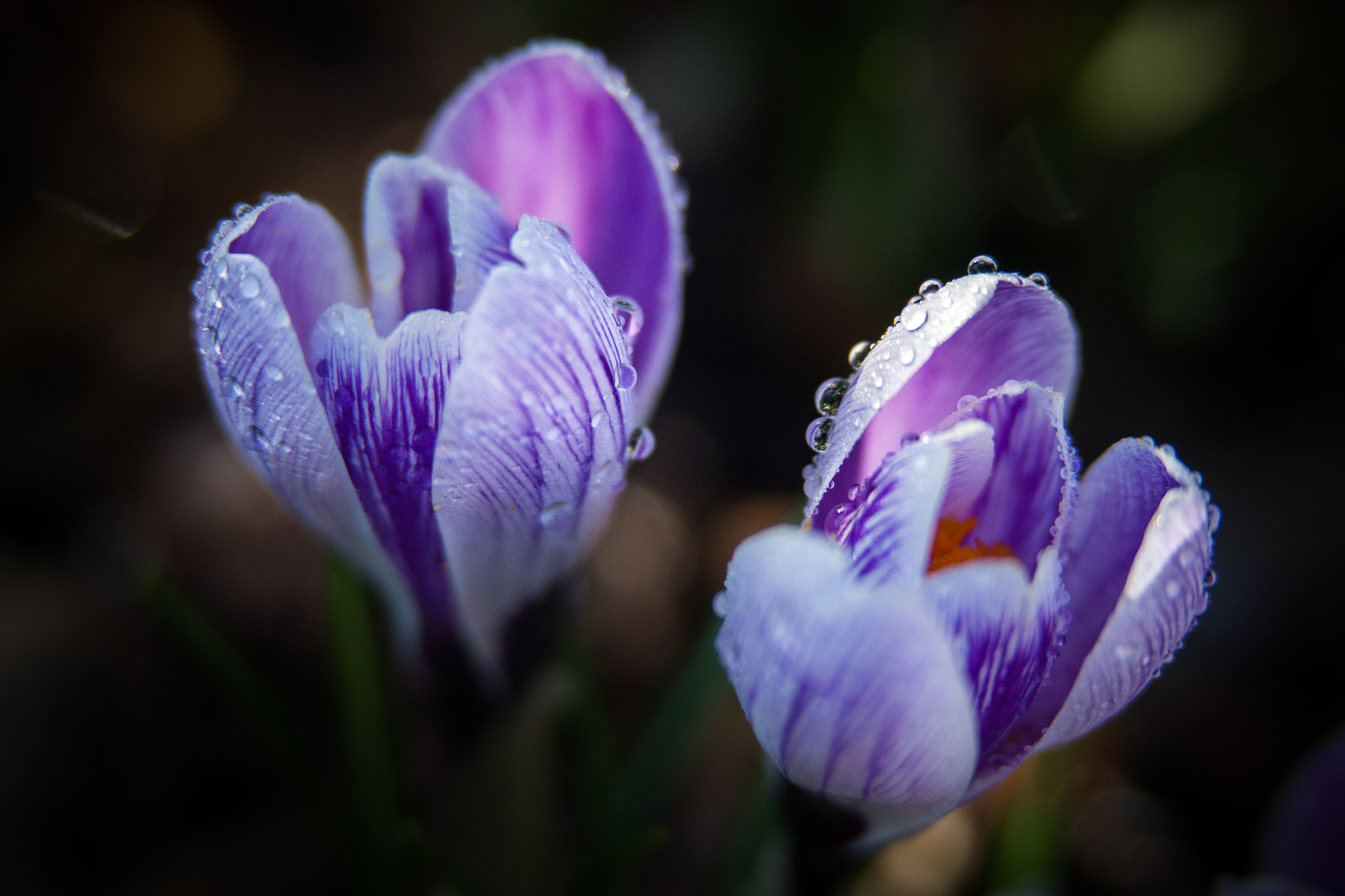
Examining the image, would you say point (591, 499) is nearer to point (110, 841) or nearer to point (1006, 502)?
point (1006, 502)

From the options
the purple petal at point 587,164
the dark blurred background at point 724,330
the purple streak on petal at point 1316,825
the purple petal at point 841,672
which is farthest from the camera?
the dark blurred background at point 724,330

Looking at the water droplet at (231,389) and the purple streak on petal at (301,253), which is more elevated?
the purple streak on petal at (301,253)

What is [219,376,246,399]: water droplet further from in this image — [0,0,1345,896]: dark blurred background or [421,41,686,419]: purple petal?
[0,0,1345,896]: dark blurred background

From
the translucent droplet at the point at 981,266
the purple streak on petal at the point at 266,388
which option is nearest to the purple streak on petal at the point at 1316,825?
the translucent droplet at the point at 981,266

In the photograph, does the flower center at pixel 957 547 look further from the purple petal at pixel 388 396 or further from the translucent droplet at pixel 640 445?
the purple petal at pixel 388 396

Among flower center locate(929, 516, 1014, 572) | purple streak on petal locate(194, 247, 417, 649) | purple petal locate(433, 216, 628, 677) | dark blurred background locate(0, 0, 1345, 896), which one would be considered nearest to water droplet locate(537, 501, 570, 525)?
purple petal locate(433, 216, 628, 677)

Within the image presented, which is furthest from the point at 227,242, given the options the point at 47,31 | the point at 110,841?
the point at 47,31
